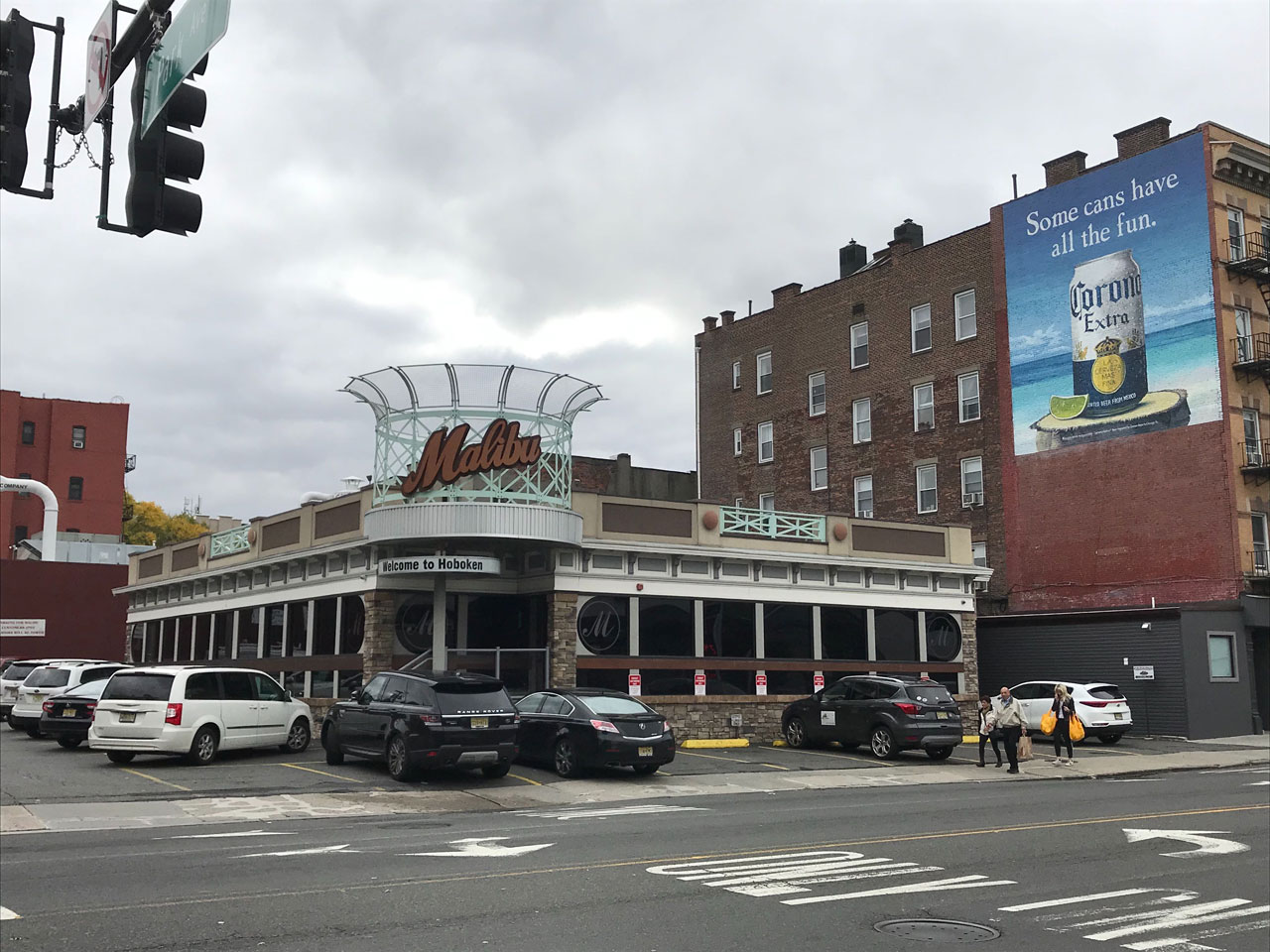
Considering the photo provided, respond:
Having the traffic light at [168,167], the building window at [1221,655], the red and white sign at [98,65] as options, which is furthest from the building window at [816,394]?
the traffic light at [168,167]

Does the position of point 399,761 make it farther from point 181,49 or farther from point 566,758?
point 181,49

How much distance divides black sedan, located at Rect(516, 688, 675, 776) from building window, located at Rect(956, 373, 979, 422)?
80.7 feet

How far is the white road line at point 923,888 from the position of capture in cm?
986

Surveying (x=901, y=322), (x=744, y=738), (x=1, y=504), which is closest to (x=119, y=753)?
(x=744, y=738)

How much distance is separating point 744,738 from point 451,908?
19.9 metres

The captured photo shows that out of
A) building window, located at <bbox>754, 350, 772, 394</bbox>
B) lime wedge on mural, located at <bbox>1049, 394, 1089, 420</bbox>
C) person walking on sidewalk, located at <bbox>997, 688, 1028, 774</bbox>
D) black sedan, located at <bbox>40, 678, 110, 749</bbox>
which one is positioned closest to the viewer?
person walking on sidewalk, located at <bbox>997, 688, 1028, 774</bbox>

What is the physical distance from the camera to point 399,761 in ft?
64.7

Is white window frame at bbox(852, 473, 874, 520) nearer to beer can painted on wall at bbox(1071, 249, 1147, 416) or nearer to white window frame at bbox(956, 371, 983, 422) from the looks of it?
white window frame at bbox(956, 371, 983, 422)

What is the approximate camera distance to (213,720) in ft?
72.5

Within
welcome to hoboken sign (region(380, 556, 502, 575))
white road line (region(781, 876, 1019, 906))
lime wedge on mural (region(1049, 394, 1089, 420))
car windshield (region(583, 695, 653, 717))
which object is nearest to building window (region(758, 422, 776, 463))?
lime wedge on mural (region(1049, 394, 1089, 420))

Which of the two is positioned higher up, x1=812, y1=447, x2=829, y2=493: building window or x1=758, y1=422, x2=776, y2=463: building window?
x1=758, y1=422, x2=776, y2=463: building window

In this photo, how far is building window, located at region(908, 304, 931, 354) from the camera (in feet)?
146

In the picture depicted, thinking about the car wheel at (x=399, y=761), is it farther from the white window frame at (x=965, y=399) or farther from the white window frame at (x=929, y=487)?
the white window frame at (x=965, y=399)

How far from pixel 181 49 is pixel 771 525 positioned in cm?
2453
